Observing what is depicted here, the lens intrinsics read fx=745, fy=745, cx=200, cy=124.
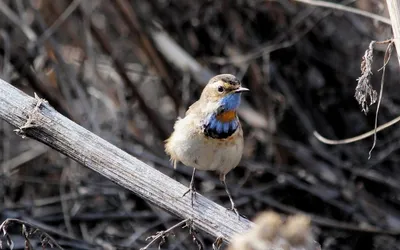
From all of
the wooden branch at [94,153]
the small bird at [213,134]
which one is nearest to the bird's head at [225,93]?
the small bird at [213,134]

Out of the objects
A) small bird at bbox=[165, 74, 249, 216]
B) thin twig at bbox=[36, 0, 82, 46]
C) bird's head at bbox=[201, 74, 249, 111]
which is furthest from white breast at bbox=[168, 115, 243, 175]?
thin twig at bbox=[36, 0, 82, 46]

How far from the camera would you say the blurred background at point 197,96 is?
535cm

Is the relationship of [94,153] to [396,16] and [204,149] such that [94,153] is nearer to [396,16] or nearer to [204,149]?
[204,149]

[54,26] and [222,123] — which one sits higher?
[54,26]

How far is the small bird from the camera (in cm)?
374

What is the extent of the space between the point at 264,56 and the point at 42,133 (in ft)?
11.0

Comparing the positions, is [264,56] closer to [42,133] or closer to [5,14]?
[5,14]

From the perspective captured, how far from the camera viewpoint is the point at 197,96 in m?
5.97

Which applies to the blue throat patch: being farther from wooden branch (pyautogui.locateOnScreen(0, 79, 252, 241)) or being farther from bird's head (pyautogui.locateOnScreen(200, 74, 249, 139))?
wooden branch (pyautogui.locateOnScreen(0, 79, 252, 241))

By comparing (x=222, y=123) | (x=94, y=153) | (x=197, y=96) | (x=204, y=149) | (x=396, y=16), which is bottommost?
(x=94, y=153)

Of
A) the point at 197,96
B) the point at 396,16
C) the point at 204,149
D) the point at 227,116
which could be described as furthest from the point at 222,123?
the point at 197,96

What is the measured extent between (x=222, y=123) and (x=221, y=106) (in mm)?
103

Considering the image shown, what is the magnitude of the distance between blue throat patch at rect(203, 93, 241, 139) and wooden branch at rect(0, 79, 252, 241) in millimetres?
945

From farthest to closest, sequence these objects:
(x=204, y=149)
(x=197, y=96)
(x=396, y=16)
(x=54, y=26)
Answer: (x=197, y=96) < (x=54, y=26) < (x=204, y=149) < (x=396, y=16)
